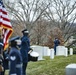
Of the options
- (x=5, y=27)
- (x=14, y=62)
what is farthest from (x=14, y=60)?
(x=5, y=27)

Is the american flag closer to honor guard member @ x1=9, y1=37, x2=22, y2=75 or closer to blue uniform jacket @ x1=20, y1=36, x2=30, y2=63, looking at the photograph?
blue uniform jacket @ x1=20, y1=36, x2=30, y2=63

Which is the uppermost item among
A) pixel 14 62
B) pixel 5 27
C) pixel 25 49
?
pixel 5 27

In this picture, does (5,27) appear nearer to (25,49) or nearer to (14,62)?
(25,49)

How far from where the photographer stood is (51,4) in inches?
2147

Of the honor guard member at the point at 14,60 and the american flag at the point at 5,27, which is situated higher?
the american flag at the point at 5,27

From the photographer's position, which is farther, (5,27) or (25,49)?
(25,49)

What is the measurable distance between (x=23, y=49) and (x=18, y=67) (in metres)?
2.77

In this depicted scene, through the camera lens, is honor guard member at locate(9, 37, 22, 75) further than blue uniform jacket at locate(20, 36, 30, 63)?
No

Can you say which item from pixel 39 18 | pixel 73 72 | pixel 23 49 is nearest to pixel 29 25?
pixel 39 18

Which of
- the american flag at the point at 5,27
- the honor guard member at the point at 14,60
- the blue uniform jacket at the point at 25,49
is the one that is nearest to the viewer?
the honor guard member at the point at 14,60

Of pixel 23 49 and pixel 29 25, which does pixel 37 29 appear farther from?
pixel 23 49

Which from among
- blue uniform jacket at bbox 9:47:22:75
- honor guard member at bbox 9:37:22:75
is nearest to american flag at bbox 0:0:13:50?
honor guard member at bbox 9:37:22:75

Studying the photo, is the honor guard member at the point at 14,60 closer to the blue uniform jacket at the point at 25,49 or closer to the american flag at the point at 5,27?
the american flag at the point at 5,27

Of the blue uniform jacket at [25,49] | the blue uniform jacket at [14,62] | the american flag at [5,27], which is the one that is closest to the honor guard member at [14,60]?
the blue uniform jacket at [14,62]
